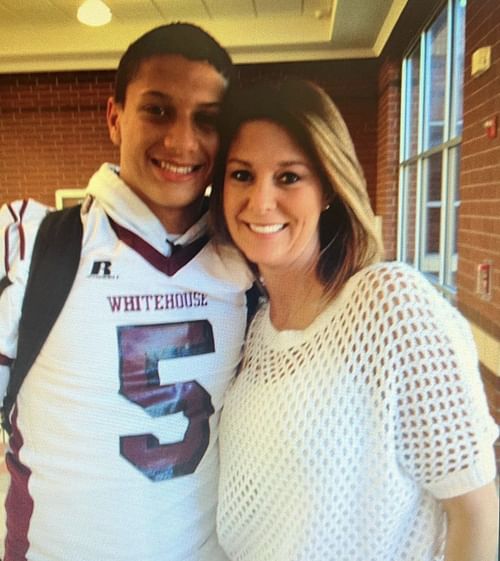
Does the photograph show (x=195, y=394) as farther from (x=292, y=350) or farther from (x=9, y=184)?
(x=9, y=184)

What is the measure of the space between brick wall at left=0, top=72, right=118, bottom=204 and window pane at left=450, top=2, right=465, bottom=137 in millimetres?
716

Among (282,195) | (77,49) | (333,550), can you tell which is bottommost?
(333,550)

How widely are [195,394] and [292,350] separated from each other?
0.13 meters

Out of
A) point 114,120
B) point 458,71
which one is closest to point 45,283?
point 114,120

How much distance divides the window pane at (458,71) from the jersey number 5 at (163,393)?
83 centimetres

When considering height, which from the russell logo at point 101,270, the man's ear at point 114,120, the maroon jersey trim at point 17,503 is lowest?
the maroon jersey trim at point 17,503

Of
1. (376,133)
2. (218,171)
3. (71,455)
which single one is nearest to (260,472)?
(71,455)

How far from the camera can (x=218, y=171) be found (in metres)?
0.61

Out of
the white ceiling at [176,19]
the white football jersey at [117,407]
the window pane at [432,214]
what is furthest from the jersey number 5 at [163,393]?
the window pane at [432,214]

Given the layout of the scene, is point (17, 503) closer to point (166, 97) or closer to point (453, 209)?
point (166, 97)

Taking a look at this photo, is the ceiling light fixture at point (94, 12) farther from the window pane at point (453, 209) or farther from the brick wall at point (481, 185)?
the window pane at point (453, 209)

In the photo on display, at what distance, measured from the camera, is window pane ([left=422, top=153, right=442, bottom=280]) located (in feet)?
3.62

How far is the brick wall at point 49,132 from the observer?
74 centimetres

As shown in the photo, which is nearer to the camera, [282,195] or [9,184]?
[282,195]
